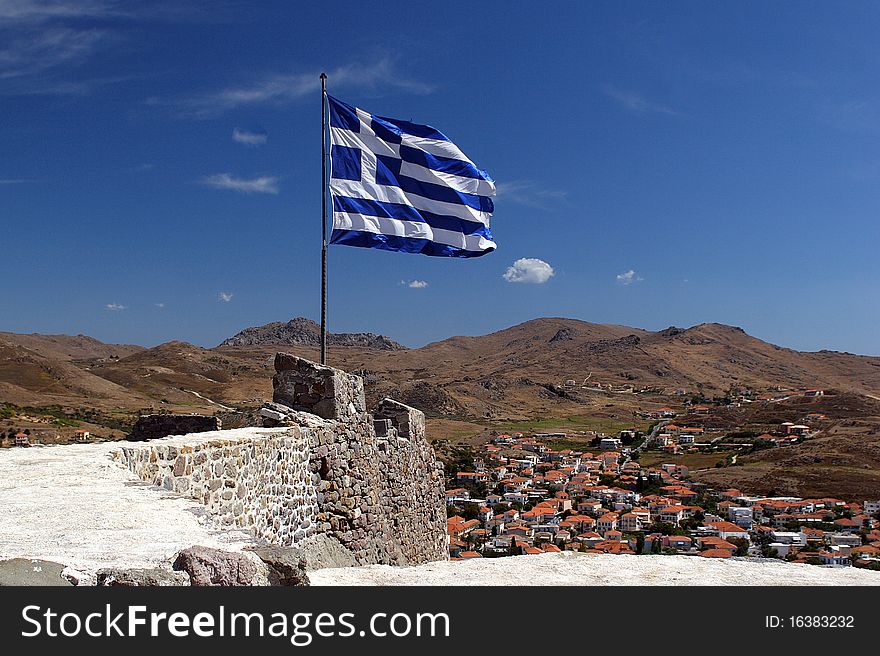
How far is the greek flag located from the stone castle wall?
255 centimetres

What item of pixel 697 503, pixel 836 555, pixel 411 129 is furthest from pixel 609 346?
pixel 411 129

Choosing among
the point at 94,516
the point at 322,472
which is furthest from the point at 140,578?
the point at 322,472

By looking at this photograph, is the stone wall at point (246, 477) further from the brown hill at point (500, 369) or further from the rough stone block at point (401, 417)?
the brown hill at point (500, 369)

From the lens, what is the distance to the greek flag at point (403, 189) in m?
11.5

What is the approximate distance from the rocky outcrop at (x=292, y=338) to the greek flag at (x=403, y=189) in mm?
157996

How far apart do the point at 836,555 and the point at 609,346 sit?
126758mm

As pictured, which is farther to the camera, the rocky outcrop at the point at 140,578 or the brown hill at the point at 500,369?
the brown hill at the point at 500,369

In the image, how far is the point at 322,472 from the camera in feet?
30.3

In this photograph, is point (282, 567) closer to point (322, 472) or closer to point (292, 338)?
point (322, 472)

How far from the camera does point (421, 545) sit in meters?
11.9

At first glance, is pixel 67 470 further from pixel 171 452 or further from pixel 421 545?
pixel 421 545

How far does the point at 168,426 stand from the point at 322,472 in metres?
2.52

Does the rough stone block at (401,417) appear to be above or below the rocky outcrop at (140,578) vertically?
above

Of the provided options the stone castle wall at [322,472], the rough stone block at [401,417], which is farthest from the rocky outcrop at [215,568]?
the rough stone block at [401,417]
